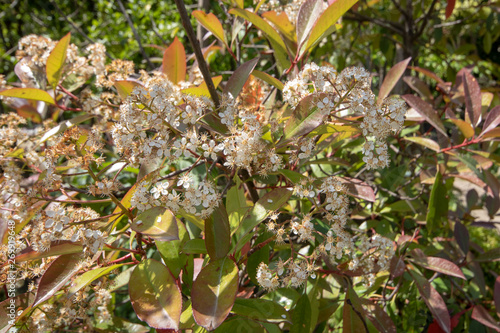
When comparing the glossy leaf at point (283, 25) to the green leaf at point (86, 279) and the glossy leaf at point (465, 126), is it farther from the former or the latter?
the green leaf at point (86, 279)

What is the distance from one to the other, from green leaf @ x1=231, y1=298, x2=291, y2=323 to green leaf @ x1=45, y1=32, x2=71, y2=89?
823mm

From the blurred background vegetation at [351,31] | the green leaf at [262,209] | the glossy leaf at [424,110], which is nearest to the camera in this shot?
the green leaf at [262,209]

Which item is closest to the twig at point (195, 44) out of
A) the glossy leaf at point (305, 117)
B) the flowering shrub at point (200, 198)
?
the flowering shrub at point (200, 198)

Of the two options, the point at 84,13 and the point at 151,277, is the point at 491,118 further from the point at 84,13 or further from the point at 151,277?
the point at 84,13

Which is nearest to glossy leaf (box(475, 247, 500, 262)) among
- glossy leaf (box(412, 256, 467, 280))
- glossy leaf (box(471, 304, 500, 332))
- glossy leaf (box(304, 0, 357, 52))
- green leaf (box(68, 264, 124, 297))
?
glossy leaf (box(471, 304, 500, 332))

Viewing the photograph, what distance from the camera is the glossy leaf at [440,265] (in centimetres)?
117

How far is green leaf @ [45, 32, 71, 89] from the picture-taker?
3.51 ft

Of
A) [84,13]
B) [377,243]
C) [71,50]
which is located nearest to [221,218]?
[377,243]

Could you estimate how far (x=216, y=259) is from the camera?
2.63ft

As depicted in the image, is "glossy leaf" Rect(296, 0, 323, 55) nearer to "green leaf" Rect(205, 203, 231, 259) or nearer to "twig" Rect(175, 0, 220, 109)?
"twig" Rect(175, 0, 220, 109)

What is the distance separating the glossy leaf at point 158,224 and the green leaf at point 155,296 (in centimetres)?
11

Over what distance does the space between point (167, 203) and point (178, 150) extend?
0.37ft

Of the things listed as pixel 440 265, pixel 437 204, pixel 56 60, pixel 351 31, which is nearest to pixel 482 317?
pixel 440 265

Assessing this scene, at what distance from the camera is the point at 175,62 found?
43.1 inches
